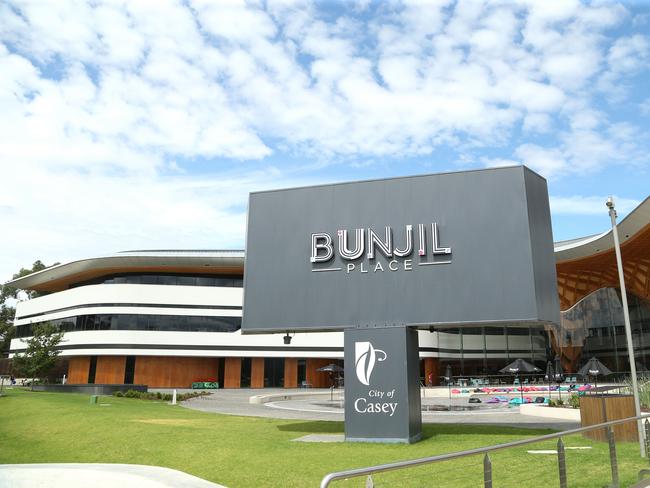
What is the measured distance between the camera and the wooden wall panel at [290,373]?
208 ft

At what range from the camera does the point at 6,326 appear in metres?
95.5

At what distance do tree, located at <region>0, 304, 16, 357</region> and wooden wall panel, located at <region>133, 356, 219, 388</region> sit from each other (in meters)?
48.9

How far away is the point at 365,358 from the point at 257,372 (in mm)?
48458

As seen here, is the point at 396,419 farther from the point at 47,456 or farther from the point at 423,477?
the point at 423,477

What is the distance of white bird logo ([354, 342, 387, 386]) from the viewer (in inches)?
655

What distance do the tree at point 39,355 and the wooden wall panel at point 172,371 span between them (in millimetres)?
10788

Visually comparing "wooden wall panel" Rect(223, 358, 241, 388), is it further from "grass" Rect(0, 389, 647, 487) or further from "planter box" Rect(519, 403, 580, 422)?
"planter box" Rect(519, 403, 580, 422)

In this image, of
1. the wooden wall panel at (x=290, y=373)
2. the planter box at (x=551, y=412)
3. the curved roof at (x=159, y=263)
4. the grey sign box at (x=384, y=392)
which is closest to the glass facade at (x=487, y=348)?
the wooden wall panel at (x=290, y=373)

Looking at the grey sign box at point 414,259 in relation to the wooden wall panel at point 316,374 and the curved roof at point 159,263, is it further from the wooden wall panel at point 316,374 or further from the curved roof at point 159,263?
the wooden wall panel at point 316,374

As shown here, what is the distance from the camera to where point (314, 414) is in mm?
28672

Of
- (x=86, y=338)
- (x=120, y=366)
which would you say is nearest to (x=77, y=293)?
(x=86, y=338)

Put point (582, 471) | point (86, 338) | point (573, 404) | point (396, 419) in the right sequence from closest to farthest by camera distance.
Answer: point (582, 471)
point (396, 419)
point (573, 404)
point (86, 338)

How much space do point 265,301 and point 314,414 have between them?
494 inches

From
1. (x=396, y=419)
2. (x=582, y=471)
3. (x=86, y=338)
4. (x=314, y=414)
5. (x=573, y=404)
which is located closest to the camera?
(x=582, y=471)
